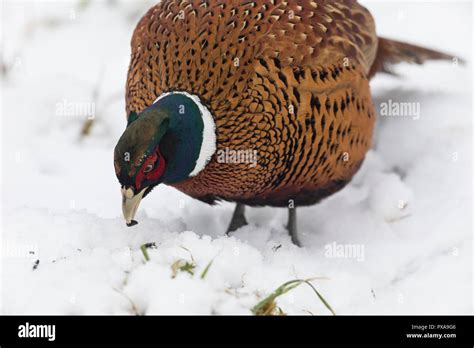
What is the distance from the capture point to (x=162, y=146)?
3234 millimetres

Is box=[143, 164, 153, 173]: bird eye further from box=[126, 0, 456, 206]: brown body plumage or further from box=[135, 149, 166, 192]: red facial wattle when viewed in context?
box=[126, 0, 456, 206]: brown body plumage

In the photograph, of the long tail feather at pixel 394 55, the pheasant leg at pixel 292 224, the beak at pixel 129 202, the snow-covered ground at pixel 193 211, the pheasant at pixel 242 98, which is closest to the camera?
the snow-covered ground at pixel 193 211

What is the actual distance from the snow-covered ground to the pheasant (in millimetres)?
332

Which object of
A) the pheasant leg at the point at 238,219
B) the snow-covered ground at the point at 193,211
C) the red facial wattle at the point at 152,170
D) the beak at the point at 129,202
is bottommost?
the pheasant leg at the point at 238,219

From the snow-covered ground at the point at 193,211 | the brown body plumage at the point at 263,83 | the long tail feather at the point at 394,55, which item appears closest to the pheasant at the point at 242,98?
the brown body plumage at the point at 263,83

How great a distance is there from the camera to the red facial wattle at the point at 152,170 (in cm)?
312

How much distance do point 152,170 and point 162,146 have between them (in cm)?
12

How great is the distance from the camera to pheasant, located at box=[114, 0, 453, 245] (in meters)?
3.35

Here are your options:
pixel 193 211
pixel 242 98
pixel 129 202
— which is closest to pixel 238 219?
pixel 193 211

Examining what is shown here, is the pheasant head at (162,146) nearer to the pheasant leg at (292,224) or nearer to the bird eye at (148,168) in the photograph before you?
the bird eye at (148,168)

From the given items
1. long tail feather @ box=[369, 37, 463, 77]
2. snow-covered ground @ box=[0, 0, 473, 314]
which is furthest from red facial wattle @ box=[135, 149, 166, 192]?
long tail feather @ box=[369, 37, 463, 77]

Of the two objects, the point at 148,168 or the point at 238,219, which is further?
the point at 238,219

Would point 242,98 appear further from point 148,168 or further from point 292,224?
point 292,224
